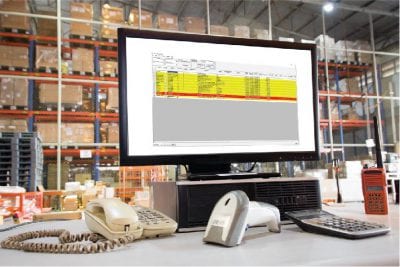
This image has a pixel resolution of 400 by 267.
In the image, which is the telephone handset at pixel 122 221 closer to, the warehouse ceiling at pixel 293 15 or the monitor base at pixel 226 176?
the monitor base at pixel 226 176

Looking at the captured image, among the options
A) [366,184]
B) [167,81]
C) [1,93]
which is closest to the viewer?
[167,81]

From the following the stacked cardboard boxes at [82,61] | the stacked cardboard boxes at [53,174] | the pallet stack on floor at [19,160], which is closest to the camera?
the pallet stack on floor at [19,160]

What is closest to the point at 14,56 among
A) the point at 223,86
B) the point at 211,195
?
the point at 223,86

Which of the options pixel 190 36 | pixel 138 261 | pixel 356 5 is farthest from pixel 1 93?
pixel 356 5

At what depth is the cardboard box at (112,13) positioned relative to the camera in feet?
16.5

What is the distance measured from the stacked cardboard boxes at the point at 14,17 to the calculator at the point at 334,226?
4.99 metres

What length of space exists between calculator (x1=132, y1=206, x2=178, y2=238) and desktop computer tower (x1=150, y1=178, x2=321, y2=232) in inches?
2.5

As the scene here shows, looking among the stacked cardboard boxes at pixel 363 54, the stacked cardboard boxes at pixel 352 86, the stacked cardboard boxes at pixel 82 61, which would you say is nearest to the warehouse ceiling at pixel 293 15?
the stacked cardboard boxes at pixel 363 54

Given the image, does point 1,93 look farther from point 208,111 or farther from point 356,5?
point 356,5

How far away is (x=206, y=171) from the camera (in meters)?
0.90

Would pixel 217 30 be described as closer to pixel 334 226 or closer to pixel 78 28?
pixel 78 28

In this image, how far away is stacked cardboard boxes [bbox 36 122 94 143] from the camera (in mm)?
4645

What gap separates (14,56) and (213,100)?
15.4 ft

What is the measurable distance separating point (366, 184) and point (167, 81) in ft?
1.97
